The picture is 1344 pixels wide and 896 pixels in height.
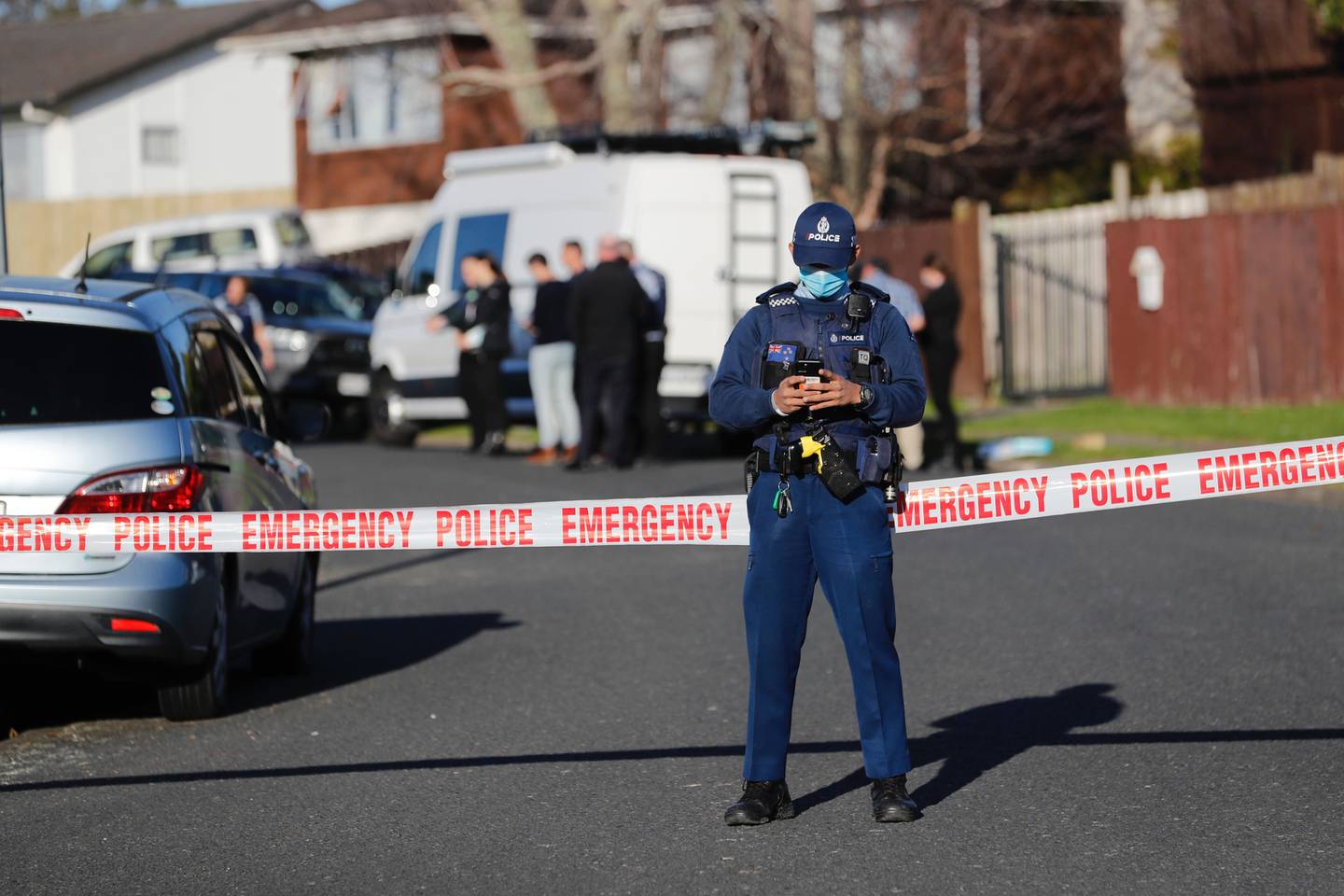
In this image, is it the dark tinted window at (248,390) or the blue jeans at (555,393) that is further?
the blue jeans at (555,393)

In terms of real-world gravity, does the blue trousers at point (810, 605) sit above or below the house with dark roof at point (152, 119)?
below

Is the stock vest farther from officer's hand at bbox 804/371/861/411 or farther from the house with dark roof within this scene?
the house with dark roof

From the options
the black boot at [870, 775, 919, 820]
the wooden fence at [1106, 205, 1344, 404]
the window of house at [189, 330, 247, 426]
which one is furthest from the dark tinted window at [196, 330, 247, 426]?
the wooden fence at [1106, 205, 1344, 404]

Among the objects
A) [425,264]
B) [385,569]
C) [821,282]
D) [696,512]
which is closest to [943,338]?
[425,264]

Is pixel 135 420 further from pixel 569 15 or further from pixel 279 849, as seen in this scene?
pixel 569 15

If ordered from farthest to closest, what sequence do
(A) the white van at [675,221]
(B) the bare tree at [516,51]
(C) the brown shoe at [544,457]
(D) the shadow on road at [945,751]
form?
(B) the bare tree at [516,51] → (C) the brown shoe at [544,457] → (A) the white van at [675,221] → (D) the shadow on road at [945,751]

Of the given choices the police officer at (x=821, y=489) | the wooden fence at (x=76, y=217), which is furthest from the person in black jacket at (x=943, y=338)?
the wooden fence at (x=76, y=217)

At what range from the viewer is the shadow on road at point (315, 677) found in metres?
8.83

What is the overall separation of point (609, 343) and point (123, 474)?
11.0 metres

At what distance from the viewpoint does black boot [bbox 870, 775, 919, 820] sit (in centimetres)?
638

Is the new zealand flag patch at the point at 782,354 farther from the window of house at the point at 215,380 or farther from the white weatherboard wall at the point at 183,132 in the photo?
the white weatherboard wall at the point at 183,132

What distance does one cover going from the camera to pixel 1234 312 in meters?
22.5

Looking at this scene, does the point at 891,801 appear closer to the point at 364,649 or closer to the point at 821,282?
the point at 821,282

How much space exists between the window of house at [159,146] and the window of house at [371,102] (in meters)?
7.40
